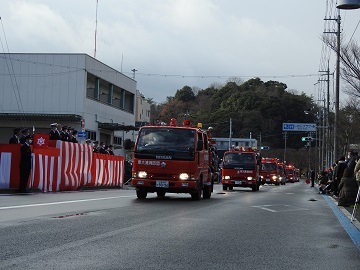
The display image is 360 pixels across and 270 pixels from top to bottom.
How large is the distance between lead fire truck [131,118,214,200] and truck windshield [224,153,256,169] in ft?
48.4

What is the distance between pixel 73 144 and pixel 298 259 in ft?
52.4

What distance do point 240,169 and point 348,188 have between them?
48.3 feet

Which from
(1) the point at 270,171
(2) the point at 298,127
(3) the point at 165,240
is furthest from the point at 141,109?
(3) the point at 165,240

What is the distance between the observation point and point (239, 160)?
32.9m

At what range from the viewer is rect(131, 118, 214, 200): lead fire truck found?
17359 mm

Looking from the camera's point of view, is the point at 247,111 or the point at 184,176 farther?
the point at 247,111

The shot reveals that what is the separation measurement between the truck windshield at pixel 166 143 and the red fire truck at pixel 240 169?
585 inches

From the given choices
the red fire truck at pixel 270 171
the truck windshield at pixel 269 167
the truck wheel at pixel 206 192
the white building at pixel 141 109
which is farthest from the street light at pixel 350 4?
the white building at pixel 141 109

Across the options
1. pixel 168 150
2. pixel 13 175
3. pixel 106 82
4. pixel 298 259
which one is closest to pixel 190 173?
pixel 168 150

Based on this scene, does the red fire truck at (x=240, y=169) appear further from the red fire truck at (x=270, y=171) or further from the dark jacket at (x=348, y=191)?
the red fire truck at (x=270, y=171)

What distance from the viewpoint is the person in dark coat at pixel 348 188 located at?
17.6 m

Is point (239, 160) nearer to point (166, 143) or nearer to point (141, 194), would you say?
point (141, 194)

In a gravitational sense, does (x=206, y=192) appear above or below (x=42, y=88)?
below

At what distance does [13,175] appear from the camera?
18656mm
